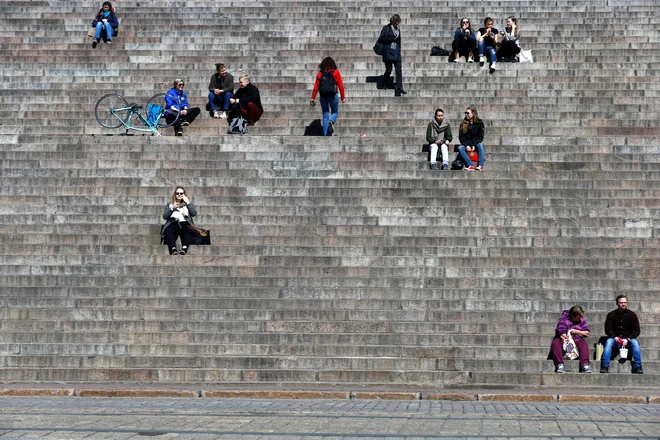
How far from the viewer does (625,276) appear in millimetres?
16594

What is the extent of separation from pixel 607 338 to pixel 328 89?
23.3 ft

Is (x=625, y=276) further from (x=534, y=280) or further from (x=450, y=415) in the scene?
(x=450, y=415)

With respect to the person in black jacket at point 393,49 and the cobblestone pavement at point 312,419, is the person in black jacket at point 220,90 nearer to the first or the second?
the person in black jacket at point 393,49

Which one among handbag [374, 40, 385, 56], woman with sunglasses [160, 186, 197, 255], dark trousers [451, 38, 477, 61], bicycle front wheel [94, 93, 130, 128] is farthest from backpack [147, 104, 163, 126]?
dark trousers [451, 38, 477, 61]

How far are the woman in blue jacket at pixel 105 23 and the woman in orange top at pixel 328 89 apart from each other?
5717 mm

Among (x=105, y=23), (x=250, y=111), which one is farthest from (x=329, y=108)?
(x=105, y=23)

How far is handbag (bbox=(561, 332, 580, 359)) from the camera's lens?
48.4 feet

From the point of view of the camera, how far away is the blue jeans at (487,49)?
22859 millimetres

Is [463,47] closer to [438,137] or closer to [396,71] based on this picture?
[396,71]

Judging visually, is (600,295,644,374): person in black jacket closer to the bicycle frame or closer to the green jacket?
the green jacket

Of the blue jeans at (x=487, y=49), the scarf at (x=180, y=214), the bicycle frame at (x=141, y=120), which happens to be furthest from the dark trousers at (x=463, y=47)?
the scarf at (x=180, y=214)

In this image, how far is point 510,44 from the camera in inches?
908

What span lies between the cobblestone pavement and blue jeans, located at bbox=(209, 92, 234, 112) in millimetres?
8722

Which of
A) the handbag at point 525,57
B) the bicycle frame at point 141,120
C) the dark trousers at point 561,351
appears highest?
the handbag at point 525,57
